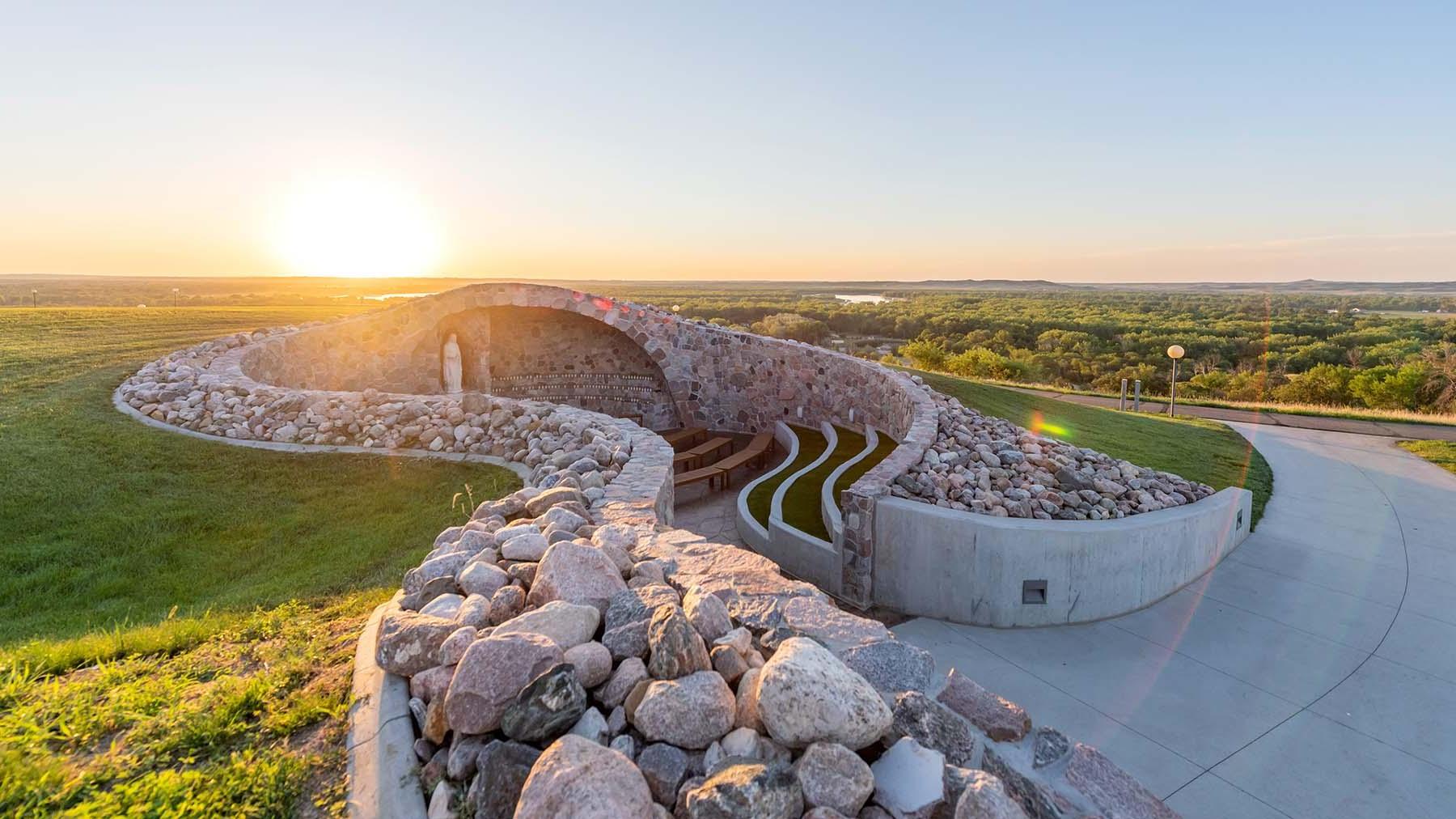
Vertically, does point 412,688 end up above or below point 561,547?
below

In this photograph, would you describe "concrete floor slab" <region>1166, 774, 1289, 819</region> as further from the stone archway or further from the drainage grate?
the stone archway

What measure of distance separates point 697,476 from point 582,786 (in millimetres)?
8762

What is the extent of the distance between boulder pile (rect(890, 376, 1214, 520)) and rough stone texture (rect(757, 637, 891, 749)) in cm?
496

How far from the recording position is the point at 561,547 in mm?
3375

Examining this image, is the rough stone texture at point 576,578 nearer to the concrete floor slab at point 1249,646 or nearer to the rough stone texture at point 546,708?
the rough stone texture at point 546,708

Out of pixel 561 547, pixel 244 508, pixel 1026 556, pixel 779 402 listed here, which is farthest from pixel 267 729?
pixel 779 402

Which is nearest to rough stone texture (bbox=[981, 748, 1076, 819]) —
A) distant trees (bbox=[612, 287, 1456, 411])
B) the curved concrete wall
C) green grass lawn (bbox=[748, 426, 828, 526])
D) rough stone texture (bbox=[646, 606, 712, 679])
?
rough stone texture (bbox=[646, 606, 712, 679])

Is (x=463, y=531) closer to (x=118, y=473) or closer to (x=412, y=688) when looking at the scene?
(x=412, y=688)

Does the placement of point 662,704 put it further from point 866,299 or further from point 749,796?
point 866,299

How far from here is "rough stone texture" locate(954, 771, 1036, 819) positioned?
208 cm

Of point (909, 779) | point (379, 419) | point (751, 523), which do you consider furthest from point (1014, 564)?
point (379, 419)

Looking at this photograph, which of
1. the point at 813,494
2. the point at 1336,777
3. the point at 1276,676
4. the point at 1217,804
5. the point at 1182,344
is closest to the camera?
the point at 1217,804

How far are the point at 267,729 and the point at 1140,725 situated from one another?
5700mm

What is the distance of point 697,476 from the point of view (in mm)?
10789
